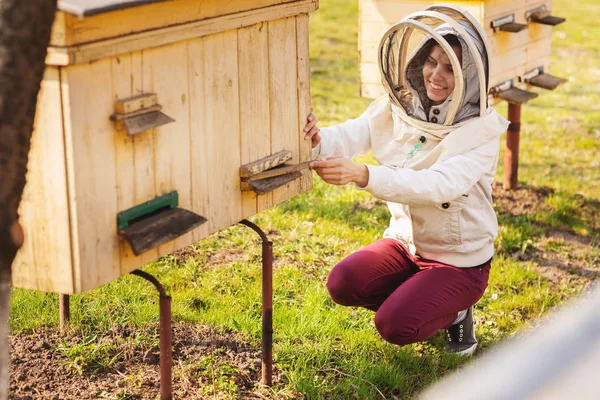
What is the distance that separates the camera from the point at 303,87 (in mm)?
2930

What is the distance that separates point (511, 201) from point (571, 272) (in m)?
1.01

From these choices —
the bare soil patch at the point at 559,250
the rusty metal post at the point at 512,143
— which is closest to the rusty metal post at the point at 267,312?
the bare soil patch at the point at 559,250

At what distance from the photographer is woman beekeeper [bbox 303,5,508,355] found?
3.05 meters

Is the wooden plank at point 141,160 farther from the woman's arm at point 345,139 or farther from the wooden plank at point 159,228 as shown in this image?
the woman's arm at point 345,139

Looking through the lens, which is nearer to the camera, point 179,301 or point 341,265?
point 341,265

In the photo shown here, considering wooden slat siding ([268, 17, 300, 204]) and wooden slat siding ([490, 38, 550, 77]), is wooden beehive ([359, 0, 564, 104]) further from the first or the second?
wooden slat siding ([268, 17, 300, 204])

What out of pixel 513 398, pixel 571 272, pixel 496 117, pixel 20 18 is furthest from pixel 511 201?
pixel 513 398

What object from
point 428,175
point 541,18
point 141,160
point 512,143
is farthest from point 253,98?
point 512,143

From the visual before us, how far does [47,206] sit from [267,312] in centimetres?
120

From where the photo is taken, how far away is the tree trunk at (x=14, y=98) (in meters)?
1.66

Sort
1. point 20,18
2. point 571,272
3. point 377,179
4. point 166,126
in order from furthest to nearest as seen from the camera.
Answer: point 571,272
point 377,179
point 166,126
point 20,18

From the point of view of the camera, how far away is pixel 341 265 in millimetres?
3406

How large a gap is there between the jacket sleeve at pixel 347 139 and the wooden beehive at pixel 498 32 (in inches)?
50.7

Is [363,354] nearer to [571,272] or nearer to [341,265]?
[341,265]
